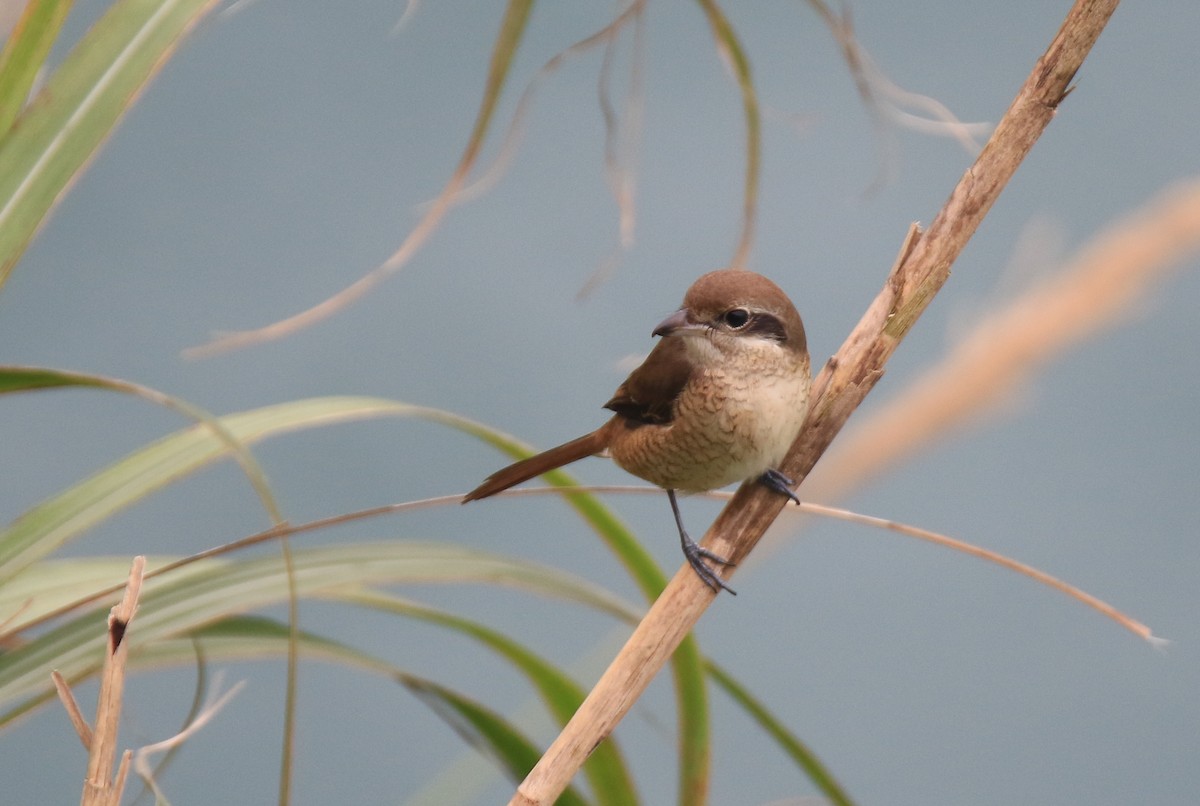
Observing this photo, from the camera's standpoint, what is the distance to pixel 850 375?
1248 millimetres

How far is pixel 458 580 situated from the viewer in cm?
146

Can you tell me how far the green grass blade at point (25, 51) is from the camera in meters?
1.33

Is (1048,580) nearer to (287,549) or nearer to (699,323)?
(699,323)

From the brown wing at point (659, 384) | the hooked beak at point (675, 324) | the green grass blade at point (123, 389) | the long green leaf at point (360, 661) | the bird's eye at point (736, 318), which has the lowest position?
the long green leaf at point (360, 661)

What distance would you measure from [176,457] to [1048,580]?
90cm

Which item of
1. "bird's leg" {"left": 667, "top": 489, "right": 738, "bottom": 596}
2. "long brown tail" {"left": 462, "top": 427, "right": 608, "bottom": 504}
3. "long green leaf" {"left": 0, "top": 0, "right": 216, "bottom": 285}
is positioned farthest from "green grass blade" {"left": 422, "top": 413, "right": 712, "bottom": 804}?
"long green leaf" {"left": 0, "top": 0, "right": 216, "bottom": 285}

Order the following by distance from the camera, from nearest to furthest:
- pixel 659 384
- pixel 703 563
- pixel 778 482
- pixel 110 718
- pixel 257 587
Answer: pixel 110 718
pixel 703 563
pixel 778 482
pixel 257 587
pixel 659 384

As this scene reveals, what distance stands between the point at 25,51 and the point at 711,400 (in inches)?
30.8

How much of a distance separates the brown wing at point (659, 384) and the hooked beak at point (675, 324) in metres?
0.09

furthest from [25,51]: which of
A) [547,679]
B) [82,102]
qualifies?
[547,679]

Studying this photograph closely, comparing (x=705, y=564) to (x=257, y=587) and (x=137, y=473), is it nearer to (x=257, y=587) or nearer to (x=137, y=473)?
(x=257, y=587)

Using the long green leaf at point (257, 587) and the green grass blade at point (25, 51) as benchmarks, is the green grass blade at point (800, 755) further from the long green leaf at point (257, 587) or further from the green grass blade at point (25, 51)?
the green grass blade at point (25, 51)

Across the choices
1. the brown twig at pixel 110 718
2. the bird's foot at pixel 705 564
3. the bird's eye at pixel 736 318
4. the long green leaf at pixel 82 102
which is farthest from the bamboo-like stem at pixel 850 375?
the long green leaf at pixel 82 102

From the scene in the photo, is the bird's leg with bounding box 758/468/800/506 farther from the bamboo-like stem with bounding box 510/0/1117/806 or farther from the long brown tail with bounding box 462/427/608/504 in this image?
the long brown tail with bounding box 462/427/608/504
